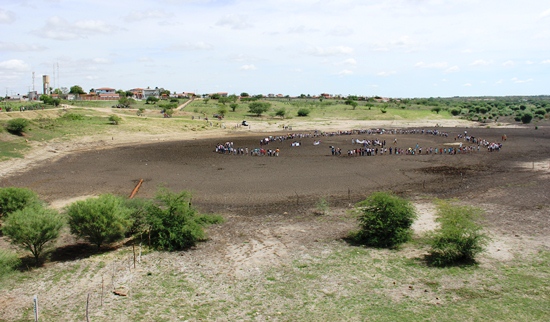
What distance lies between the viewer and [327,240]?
22.4 metres

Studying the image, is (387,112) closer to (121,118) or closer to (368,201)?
(121,118)

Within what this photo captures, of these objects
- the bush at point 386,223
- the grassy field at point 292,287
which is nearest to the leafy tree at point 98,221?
the grassy field at point 292,287

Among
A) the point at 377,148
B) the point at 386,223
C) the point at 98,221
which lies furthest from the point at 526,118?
the point at 98,221

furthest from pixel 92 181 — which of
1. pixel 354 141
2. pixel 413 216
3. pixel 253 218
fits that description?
pixel 354 141

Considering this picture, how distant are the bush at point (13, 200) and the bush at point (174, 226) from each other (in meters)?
7.91

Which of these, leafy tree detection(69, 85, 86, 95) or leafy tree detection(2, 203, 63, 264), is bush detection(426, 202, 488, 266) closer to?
leafy tree detection(2, 203, 63, 264)

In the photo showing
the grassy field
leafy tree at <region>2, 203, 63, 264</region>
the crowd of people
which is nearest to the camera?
the grassy field

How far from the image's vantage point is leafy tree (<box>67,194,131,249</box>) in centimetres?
2036

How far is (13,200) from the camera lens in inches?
960

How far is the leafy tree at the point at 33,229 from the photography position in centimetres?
Answer: 1869

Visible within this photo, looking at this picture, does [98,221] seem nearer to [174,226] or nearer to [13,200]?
[174,226]

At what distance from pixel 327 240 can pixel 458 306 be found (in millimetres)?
8275

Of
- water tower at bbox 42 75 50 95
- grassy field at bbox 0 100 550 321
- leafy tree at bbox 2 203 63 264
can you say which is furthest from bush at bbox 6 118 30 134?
water tower at bbox 42 75 50 95

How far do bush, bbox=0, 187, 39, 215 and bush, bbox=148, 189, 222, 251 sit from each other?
791 cm
